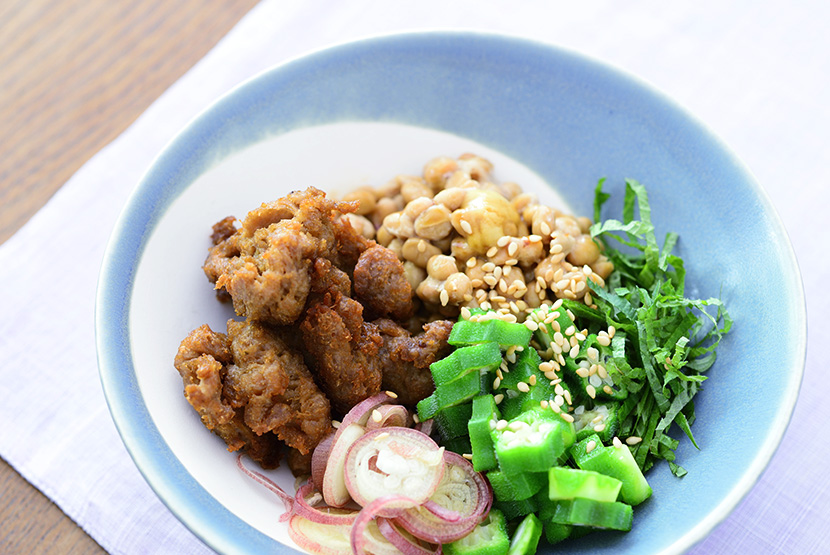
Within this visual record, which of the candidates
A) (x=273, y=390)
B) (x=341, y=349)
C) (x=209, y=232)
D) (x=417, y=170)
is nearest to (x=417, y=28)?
(x=417, y=170)

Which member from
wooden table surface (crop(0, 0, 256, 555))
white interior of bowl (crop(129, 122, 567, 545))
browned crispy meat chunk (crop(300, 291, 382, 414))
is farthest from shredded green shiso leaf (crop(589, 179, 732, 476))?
wooden table surface (crop(0, 0, 256, 555))

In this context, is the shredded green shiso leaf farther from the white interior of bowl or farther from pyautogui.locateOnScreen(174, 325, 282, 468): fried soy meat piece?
pyautogui.locateOnScreen(174, 325, 282, 468): fried soy meat piece

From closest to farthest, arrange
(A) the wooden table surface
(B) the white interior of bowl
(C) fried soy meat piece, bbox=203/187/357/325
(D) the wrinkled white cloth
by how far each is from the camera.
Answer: (C) fried soy meat piece, bbox=203/187/357/325 → (B) the white interior of bowl → (D) the wrinkled white cloth → (A) the wooden table surface

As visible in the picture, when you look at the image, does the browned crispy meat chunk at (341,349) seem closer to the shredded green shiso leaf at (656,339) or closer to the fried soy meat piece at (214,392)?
the fried soy meat piece at (214,392)

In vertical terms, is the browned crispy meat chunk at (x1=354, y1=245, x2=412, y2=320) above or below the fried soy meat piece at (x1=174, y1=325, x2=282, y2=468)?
above

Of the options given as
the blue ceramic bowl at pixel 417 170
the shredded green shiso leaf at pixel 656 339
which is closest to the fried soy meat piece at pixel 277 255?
the blue ceramic bowl at pixel 417 170

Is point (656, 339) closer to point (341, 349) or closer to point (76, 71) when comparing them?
point (341, 349)

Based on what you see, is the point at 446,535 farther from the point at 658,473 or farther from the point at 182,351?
the point at 182,351
